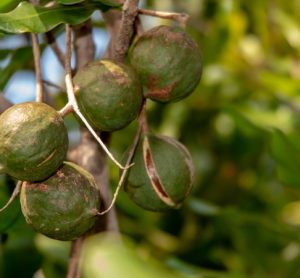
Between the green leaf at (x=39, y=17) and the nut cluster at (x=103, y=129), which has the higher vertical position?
the green leaf at (x=39, y=17)

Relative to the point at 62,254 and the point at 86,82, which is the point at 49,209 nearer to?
the point at 86,82

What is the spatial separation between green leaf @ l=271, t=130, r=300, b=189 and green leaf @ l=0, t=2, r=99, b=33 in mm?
527

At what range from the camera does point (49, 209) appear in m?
0.95

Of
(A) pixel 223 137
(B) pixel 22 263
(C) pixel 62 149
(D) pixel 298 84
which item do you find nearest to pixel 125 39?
(C) pixel 62 149

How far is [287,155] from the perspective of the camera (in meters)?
1.47

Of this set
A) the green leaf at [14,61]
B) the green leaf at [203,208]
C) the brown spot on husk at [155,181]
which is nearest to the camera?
the brown spot on husk at [155,181]

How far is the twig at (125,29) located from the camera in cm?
100

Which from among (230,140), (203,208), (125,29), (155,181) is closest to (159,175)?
(155,181)

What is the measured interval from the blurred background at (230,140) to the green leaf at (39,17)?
728 mm

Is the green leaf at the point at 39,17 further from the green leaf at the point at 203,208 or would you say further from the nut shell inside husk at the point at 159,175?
the green leaf at the point at 203,208

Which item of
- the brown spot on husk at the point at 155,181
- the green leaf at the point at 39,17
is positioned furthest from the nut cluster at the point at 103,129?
the green leaf at the point at 39,17

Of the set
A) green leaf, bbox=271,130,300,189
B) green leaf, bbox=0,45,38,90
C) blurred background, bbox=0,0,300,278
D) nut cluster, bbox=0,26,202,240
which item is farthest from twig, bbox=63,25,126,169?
blurred background, bbox=0,0,300,278

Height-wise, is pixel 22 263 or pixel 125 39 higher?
pixel 125 39

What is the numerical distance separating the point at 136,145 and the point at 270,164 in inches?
51.1
